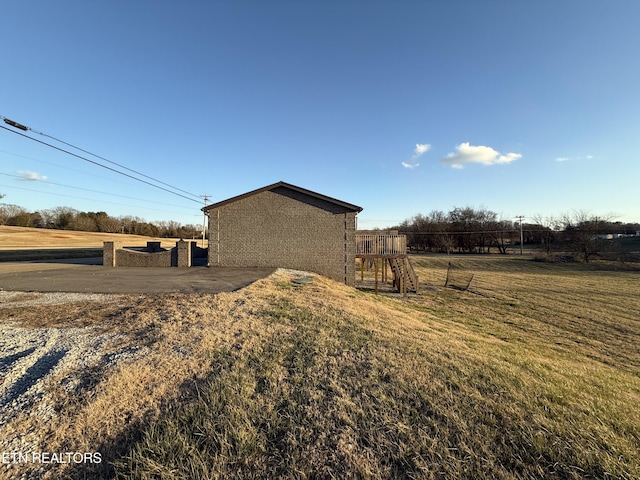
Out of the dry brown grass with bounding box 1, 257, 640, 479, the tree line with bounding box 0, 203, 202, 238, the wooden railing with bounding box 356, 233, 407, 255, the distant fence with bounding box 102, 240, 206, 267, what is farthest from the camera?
the tree line with bounding box 0, 203, 202, 238

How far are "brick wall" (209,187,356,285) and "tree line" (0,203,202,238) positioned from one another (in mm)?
61903

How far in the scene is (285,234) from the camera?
1532 cm

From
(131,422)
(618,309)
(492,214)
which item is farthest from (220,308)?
(492,214)

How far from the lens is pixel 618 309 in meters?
12.9

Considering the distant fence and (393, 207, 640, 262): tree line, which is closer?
the distant fence

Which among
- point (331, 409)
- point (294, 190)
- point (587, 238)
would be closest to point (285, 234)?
point (294, 190)

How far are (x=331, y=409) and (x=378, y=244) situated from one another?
13.2m

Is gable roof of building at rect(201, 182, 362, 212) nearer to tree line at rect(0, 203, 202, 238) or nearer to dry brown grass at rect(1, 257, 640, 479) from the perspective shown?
dry brown grass at rect(1, 257, 640, 479)

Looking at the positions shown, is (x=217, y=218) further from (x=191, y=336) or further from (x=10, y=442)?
(x=10, y=442)

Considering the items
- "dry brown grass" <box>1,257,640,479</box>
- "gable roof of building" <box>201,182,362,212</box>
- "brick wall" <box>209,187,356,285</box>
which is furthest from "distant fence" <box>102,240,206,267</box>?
"dry brown grass" <box>1,257,640,479</box>

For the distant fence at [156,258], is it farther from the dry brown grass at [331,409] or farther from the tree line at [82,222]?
the tree line at [82,222]

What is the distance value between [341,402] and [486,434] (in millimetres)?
1460

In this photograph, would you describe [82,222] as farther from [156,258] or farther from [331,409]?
[331,409]

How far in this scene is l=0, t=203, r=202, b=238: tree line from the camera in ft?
180
